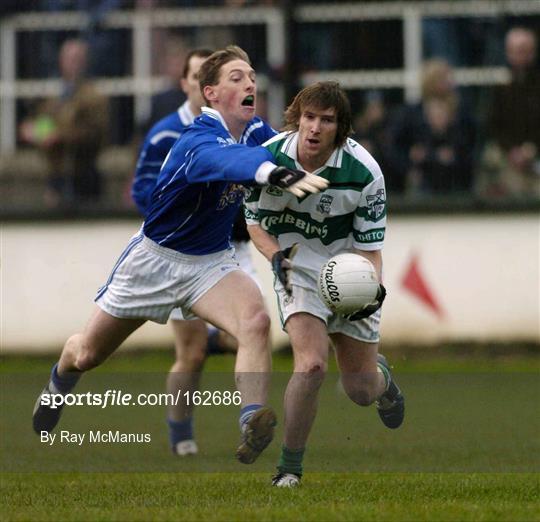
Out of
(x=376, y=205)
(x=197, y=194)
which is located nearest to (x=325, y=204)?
(x=376, y=205)

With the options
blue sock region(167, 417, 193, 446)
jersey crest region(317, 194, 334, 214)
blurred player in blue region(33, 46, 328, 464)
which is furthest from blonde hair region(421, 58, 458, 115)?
jersey crest region(317, 194, 334, 214)

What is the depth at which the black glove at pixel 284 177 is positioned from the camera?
6535 mm

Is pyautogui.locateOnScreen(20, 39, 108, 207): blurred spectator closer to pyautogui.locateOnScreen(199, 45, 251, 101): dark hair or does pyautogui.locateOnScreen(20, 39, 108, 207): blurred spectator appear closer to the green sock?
pyautogui.locateOnScreen(199, 45, 251, 101): dark hair

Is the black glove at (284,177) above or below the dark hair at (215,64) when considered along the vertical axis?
below

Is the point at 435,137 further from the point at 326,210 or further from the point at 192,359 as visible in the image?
the point at 326,210

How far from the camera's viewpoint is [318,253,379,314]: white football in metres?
7.21

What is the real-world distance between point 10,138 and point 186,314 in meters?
7.53

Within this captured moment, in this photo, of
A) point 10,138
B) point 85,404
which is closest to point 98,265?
point 10,138

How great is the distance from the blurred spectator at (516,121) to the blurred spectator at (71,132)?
4.00 meters

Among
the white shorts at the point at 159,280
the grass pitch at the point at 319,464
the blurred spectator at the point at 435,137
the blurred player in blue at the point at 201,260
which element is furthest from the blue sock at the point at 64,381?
the blurred spectator at the point at 435,137

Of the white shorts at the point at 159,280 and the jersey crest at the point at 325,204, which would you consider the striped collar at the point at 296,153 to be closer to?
the jersey crest at the point at 325,204

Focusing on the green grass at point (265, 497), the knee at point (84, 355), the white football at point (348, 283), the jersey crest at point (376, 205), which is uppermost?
the jersey crest at point (376, 205)

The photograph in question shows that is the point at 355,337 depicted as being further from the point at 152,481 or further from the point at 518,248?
the point at 518,248

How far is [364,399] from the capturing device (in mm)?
8008
